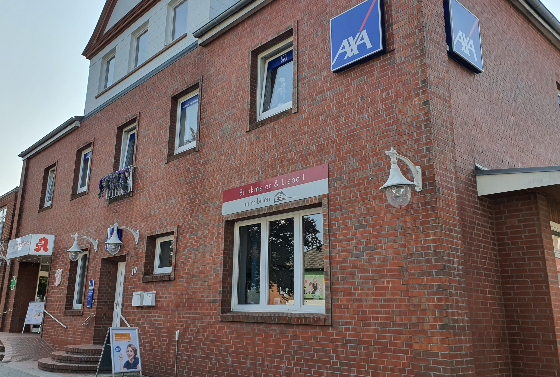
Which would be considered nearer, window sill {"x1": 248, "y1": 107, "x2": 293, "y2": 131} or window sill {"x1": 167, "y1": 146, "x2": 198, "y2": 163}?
window sill {"x1": 248, "y1": 107, "x2": 293, "y2": 131}

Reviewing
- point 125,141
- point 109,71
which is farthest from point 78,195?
point 109,71

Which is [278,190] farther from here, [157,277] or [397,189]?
[157,277]

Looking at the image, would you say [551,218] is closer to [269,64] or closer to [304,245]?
[304,245]

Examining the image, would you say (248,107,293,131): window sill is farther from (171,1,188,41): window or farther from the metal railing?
(171,1,188,41): window

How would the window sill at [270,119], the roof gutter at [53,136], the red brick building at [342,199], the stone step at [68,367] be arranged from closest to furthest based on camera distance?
the red brick building at [342,199] → the window sill at [270,119] → the stone step at [68,367] → the roof gutter at [53,136]

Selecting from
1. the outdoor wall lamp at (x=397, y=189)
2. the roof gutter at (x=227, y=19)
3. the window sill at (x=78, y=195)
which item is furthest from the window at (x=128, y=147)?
the outdoor wall lamp at (x=397, y=189)

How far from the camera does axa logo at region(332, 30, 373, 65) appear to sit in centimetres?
675

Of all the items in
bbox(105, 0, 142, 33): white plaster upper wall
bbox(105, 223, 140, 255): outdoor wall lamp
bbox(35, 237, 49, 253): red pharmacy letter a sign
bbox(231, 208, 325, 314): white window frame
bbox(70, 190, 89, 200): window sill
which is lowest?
bbox(231, 208, 325, 314): white window frame

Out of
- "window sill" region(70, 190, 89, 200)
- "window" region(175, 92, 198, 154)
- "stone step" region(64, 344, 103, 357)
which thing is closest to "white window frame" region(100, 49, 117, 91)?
"window sill" region(70, 190, 89, 200)

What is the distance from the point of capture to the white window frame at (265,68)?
27.8 ft

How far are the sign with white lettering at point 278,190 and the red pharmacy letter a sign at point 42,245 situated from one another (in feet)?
27.7

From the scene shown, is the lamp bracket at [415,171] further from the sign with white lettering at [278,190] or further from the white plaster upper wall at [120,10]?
the white plaster upper wall at [120,10]

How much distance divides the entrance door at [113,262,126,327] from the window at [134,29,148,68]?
555cm

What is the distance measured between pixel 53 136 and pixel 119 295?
7.25 m
